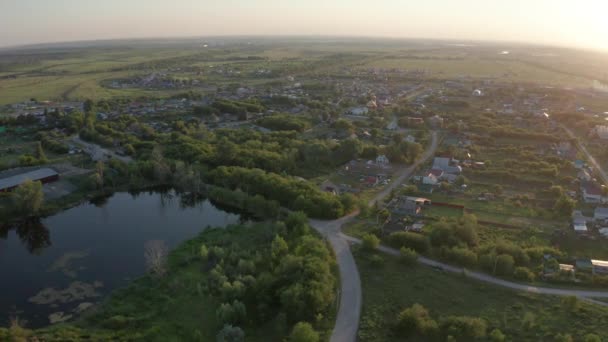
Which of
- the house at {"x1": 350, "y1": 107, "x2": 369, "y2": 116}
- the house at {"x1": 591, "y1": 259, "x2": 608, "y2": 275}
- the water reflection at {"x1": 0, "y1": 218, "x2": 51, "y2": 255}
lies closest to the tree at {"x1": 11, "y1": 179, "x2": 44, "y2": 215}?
the water reflection at {"x1": 0, "y1": 218, "x2": 51, "y2": 255}

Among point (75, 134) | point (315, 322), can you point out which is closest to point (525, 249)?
point (315, 322)

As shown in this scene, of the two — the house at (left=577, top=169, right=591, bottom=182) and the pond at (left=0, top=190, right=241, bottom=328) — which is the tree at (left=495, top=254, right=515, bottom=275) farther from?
the house at (left=577, top=169, right=591, bottom=182)

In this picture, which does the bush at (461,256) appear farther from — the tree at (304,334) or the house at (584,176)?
the house at (584,176)

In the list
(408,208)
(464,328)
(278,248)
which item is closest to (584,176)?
(408,208)

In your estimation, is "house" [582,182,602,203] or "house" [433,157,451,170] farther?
"house" [433,157,451,170]

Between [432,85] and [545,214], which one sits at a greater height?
[432,85]

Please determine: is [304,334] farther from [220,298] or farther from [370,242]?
[370,242]

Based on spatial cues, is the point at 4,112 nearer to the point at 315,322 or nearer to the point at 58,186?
the point at 58,186
